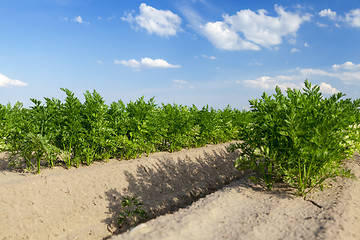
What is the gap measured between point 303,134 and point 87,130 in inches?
185

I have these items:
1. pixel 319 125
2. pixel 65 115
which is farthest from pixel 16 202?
pixel 319 125

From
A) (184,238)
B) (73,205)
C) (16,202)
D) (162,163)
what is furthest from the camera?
(162,163)

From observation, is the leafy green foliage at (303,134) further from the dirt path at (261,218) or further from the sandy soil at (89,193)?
the sandy soil at (89,193)

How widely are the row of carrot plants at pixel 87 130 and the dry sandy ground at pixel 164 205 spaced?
0.42 m

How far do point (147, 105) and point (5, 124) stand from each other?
4.99 metres

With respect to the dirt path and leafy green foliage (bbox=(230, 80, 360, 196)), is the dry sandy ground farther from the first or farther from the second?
leafy green foliage (bbox=(230, 80, 360, 196))

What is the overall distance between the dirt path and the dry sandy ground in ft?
0.04

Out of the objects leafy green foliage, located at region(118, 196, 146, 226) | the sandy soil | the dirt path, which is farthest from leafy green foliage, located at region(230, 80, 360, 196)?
the sandy soil

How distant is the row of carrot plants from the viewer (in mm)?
5812

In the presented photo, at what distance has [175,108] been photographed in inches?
359

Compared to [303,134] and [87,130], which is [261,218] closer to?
[303,134]

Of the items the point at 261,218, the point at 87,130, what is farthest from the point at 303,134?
the point at 87,130

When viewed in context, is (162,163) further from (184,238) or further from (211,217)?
(184,238)

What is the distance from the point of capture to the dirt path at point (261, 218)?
3299 mm
